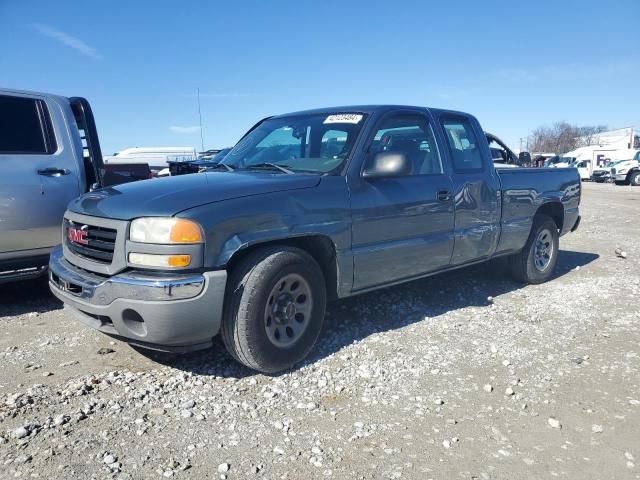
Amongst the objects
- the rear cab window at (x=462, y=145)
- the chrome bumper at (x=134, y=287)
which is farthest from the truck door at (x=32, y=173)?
the rear cab window at (x=462, y=145)

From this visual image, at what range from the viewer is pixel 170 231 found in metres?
2.94

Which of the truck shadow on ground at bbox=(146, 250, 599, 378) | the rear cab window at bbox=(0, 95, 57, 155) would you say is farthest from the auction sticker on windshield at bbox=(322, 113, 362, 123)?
the rear cab window at bbox=(0, 95, 57, 155)

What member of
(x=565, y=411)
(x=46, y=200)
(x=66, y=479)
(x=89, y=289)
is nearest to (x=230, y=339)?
(x=89, y=289)

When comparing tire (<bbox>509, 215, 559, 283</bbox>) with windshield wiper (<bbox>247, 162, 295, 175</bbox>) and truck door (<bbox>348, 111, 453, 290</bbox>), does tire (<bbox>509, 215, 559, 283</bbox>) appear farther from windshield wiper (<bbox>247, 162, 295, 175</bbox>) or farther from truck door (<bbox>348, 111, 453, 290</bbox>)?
windshield wiper (<bbox>247, 162, 295, 175</bbox>)

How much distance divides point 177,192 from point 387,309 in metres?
2.42

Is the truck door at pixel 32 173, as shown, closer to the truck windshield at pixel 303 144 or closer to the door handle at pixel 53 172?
the door handle at pixel 53 172

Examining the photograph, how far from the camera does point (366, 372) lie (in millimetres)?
3512

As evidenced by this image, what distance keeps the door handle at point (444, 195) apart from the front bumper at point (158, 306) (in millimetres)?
2163

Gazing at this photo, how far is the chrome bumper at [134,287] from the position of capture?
2.92 meters

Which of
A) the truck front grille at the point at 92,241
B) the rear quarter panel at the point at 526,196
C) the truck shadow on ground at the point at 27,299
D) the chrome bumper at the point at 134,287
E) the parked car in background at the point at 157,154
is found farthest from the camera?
the parked car in background at the point at 157,154

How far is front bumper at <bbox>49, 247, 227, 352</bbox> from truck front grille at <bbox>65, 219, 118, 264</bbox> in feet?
0.50

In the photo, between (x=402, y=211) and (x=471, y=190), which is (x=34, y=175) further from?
(x=471, y=190)

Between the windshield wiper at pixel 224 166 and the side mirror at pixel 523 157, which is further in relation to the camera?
the side mirror at pixel 523 157

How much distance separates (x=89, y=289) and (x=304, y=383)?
4.83ft
